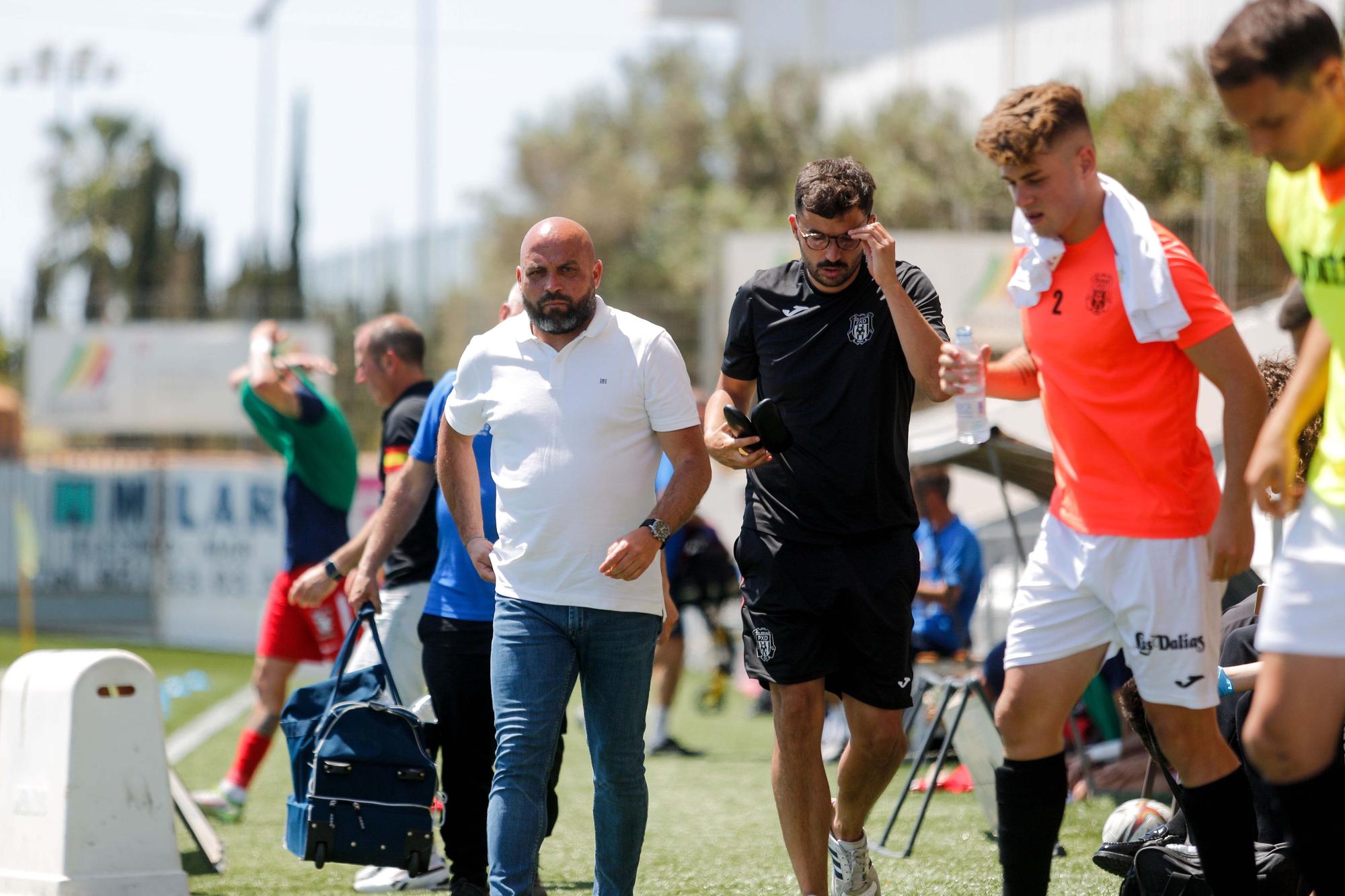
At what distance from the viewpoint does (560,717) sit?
4.54m

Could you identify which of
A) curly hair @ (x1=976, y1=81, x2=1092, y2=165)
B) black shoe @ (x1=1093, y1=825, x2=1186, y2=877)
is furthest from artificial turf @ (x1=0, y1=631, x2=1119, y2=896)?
curly hair @ (x1=976, y1=81, x2=1092, y2=165)

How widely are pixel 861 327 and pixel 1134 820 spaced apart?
1886mm

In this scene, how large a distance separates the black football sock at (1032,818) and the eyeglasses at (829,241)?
1490 millimetres

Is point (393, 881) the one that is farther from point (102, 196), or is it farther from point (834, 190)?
point (102, 196)

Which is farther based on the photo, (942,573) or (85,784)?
(942,573)

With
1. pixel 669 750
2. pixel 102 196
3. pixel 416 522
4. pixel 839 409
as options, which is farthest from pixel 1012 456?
pixel 102 196

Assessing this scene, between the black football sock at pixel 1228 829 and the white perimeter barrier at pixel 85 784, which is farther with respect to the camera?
the white perimeter barrier at pixel 85 784

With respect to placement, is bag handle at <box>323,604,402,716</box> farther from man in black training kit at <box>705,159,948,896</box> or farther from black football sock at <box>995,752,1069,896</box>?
black football sock at <box>995,752,1069,896</box>

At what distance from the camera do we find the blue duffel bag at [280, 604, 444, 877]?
477 centimetres

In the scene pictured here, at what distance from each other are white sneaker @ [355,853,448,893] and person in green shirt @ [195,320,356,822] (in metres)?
1.61

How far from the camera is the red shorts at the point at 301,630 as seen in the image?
7312mm

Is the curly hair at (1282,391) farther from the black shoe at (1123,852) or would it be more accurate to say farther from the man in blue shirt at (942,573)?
the man in blue shirt at (942,573)

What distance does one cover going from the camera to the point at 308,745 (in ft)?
16.2

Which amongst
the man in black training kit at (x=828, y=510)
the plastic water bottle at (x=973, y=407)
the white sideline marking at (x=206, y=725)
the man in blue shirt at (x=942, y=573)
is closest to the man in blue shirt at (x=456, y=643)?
the man in black training kit at (x=828, y=510)
